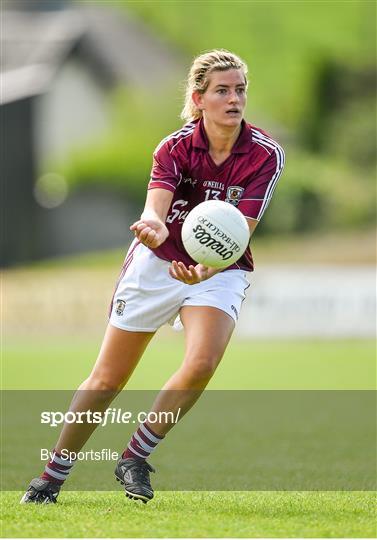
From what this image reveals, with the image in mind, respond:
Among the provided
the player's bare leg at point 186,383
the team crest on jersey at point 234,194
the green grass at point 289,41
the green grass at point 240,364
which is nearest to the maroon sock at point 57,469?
the player's bare leg at point 186,383

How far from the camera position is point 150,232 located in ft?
19.7

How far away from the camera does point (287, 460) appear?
832 centimetres

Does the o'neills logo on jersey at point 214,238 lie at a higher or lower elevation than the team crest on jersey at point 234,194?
lower

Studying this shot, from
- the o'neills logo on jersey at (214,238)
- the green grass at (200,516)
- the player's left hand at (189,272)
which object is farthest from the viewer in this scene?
the player's left hand at (189,272)

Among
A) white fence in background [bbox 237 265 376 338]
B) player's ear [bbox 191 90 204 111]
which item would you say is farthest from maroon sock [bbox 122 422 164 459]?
white fence in background [bbox 237 265 376 338]

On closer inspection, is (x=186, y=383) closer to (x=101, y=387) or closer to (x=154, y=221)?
(x=101, y=387)

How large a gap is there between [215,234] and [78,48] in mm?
32912

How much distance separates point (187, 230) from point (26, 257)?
28.7 metres

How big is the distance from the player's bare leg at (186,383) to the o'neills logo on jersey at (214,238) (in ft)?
1.45

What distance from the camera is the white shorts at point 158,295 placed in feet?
20.7

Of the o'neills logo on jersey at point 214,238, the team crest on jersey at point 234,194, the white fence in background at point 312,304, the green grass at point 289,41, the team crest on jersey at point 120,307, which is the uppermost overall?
the team crest on jersey at point 234,194

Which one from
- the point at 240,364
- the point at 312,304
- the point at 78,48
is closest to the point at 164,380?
the point at 240,364

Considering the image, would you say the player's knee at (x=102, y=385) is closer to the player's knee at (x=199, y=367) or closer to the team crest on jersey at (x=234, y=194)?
the player's knee at (x=199, y=367)

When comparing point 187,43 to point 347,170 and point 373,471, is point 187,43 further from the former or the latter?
point 373,471
